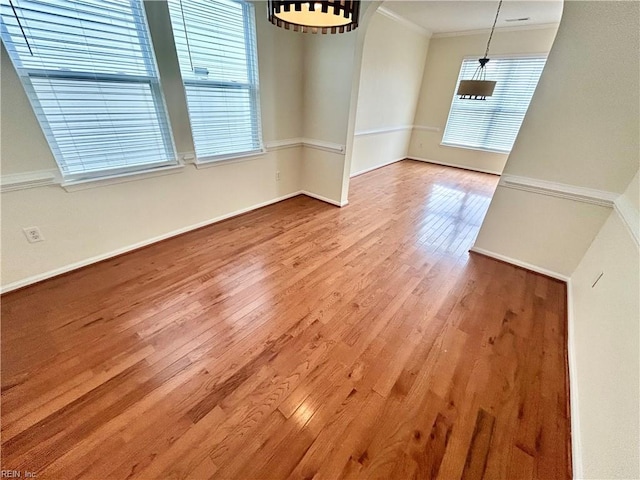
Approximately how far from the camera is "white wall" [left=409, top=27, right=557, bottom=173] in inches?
182

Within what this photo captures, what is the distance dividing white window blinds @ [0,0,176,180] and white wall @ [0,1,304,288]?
9 centimetres

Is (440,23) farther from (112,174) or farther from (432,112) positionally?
(112,174)

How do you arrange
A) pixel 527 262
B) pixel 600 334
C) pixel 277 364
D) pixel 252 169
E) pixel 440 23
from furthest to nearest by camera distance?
pixel 440 23 < pixel 252 169 < pixel 527 262 < pixel 277 364 < pixel 600 334

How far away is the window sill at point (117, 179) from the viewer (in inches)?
77.7

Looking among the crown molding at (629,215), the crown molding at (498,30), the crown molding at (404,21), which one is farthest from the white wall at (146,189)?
the crown molding at (498,30)

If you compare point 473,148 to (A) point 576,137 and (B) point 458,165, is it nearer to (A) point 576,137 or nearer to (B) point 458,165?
(B) point 458,165

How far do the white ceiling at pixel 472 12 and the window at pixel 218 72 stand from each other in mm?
2456

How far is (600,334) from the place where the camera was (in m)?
1.39

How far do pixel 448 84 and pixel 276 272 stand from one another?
19.1 feet

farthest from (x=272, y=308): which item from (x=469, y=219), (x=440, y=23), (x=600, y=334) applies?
(x=440, y=23)

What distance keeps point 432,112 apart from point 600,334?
5.85 metres

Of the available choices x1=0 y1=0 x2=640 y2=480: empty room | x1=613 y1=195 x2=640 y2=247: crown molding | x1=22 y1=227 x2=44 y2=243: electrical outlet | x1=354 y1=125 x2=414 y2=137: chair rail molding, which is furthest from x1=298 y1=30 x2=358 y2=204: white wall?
x1=22 y1=227 x2=44 y2=243: electrical outlet

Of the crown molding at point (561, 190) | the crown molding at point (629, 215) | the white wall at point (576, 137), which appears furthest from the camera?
the crown molding at point (561, 190)

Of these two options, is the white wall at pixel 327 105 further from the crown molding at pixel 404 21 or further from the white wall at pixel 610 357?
the white wall at pixel 610 357
